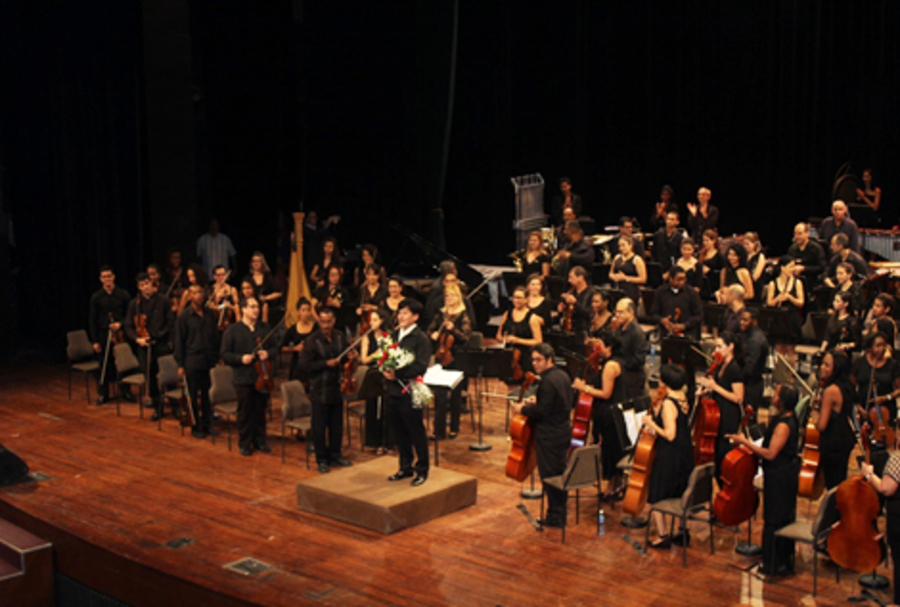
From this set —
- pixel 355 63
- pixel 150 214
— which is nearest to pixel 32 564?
pixel 150 214

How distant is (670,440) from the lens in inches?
297

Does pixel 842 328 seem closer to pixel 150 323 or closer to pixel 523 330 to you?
pixel 523 330

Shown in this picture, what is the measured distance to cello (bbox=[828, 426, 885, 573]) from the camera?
22.2 ft

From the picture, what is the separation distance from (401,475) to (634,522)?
1845mm

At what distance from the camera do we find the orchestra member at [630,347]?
9.11 meters

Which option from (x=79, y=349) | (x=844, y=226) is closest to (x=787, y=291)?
(x=844, y=226)

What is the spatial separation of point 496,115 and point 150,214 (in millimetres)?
6195

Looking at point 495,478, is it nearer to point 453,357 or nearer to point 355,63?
point 453,357

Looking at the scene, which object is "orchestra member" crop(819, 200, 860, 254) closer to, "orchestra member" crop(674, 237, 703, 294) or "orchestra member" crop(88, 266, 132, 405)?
"orchestra member" crop(674, 237, 703, 294)

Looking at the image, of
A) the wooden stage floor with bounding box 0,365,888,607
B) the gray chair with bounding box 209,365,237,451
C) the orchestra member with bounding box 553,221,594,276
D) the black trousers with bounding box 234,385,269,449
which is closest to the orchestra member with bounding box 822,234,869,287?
the orchestra member with bounding box 553,221,594,276

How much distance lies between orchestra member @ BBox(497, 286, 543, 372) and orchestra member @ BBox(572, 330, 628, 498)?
4.16 feet

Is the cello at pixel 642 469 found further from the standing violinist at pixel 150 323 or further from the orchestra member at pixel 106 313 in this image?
the orchestra member at pixel 106 313

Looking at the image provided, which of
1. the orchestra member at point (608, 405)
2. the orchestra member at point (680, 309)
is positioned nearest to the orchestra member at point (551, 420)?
the orchestra member at point (608, 405)

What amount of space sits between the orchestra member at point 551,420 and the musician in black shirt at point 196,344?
3.60 meters
